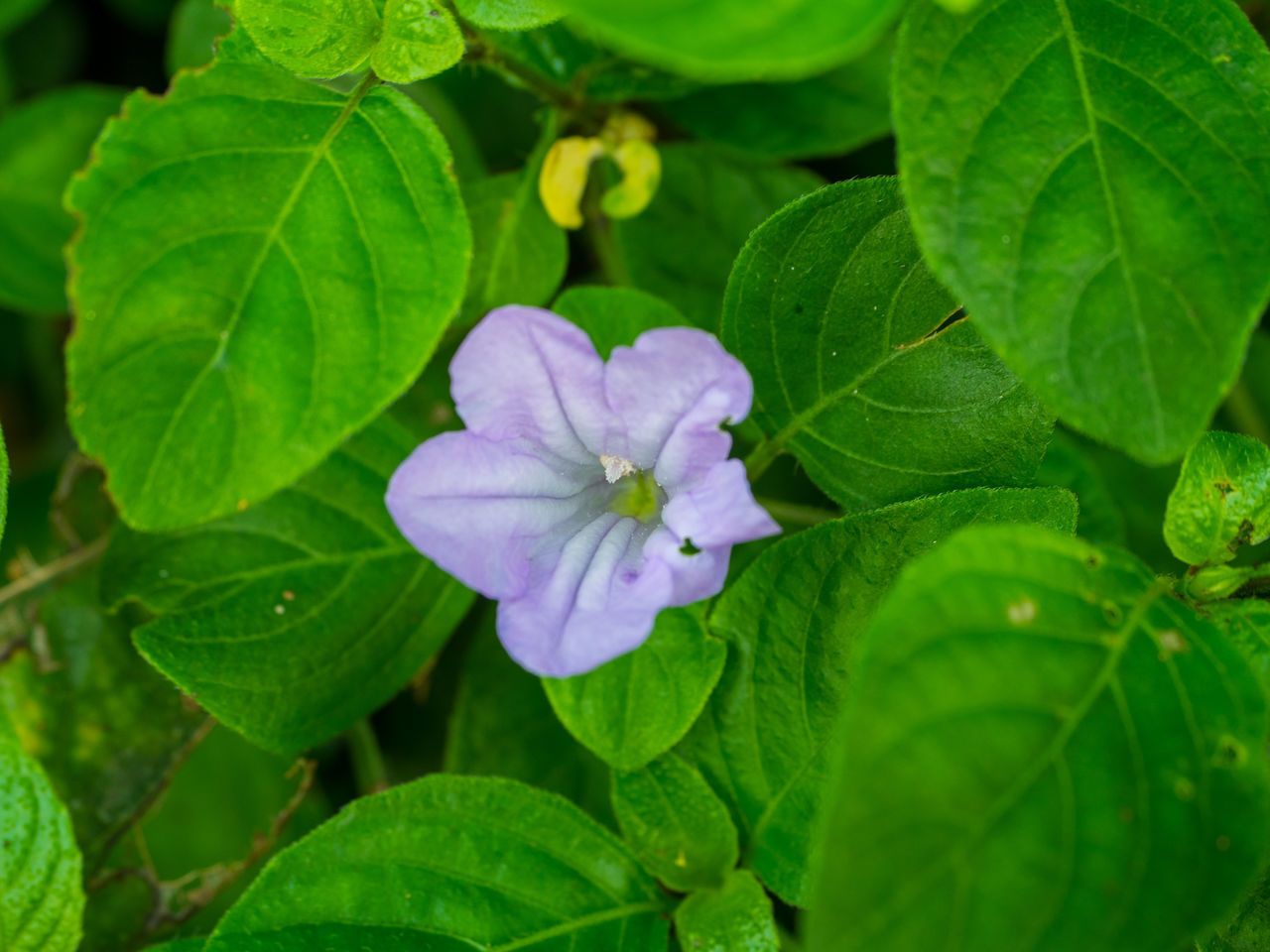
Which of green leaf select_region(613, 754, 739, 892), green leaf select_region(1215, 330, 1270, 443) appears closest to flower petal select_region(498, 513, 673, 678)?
green leaf select_region(613, 754, 739, 892)

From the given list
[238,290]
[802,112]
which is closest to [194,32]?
[238,290]

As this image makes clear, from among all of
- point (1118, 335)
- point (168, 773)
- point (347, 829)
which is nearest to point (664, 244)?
point (1118, 335)

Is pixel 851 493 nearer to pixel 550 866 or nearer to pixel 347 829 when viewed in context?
pixel 550 866

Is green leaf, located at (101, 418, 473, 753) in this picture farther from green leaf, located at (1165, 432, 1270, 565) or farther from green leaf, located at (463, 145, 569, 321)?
green leaf, located at (1165, 432, 1270, 565)

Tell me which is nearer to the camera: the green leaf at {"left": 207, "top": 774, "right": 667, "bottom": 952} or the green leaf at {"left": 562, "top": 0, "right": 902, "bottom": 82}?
the green leaf at {"left": 562, "top": 0, "right": 902, "bottom": 82}

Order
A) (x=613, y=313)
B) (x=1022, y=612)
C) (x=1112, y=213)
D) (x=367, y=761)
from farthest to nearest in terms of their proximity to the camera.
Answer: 1. (x=367, y=761)
2. (x=613, y=313)
3. (x=1112, y=213)
4. (x=1022, y=612)

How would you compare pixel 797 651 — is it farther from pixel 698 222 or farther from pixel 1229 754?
pixel 698 222

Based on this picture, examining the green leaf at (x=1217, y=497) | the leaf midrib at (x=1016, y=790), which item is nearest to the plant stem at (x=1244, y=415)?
the green leaf at (x=1217, y=497)
